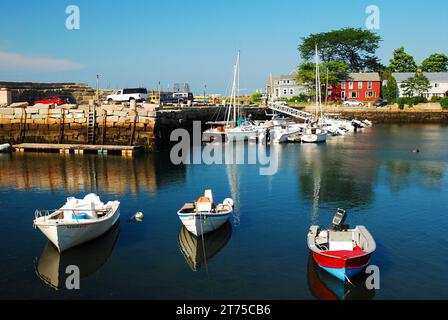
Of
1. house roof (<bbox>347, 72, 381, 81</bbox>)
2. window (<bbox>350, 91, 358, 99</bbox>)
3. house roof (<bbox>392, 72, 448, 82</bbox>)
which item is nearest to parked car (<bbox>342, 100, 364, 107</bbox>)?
window (<bbox>350, 91, 358, 99</bbox>)

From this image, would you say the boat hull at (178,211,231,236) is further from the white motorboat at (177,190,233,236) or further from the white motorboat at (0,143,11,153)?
the white motorboat at (0,143,11,153)

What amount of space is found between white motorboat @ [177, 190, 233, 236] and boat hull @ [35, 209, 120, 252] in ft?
10.3

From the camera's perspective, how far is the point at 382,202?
2536cm

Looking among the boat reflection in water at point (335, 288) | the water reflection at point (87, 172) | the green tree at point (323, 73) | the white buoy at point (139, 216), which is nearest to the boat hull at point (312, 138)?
the water reflection at point (87, 172)

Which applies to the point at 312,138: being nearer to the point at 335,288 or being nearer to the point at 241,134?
the point at 241,134

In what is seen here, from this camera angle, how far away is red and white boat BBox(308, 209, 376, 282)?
14.7 meters

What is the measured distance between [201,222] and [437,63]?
378ft

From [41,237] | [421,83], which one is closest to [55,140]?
[41,237]

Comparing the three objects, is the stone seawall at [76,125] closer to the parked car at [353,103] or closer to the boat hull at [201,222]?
the boat hull at [201,222]

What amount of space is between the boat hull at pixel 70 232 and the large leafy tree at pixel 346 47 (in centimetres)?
10144

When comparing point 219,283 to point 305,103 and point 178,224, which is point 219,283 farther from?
point 305,103
